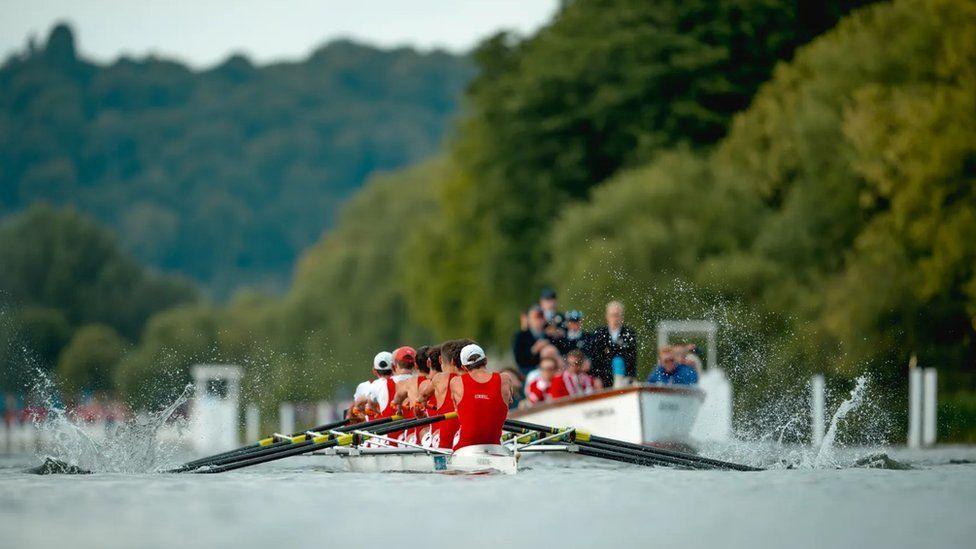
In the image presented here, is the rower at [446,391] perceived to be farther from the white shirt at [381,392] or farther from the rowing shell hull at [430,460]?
the white shirt at [381,392]

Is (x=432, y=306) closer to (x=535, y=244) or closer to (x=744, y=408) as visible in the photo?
(x=535, y=244)

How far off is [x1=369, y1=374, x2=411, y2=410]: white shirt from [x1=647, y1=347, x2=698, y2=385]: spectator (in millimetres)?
5361

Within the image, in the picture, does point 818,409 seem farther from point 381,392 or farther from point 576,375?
point 381,392

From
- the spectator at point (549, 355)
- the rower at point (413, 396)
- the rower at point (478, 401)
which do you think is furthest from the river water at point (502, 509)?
the spectator at point (549, 355)

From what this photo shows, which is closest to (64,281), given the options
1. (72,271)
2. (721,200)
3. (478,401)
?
(72,271)

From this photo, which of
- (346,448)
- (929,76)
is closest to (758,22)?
(929,76)

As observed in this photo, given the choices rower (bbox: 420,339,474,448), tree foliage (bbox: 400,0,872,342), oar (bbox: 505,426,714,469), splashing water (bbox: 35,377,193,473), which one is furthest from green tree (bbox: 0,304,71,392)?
oar (bbox: 505,426,714,469)

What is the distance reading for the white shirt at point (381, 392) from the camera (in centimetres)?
2147

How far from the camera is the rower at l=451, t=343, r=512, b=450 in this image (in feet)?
60.2

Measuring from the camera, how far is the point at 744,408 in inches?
1416

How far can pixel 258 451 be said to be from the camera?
A: 777 inches

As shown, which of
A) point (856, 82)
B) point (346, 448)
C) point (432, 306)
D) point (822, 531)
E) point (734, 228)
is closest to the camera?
point (822, 531)

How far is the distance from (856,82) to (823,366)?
5.78 m

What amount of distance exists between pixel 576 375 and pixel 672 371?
1.26 m
